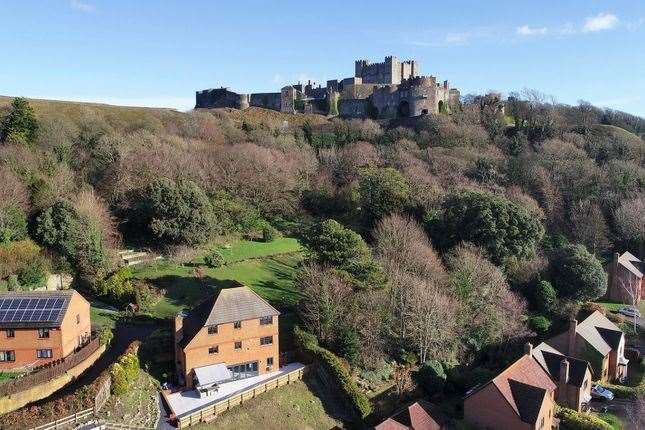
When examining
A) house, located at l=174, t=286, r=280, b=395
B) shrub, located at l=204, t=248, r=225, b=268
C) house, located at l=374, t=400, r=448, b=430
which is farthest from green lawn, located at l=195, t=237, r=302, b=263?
house, located at l=374, t=400, r=448, b=430

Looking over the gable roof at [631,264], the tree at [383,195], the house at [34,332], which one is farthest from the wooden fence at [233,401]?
the gable roof at [631,264]

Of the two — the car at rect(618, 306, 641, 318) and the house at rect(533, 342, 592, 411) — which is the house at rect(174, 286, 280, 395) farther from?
the car at rect(618, 306, 641, 318)

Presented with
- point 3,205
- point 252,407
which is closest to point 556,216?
point 252,407

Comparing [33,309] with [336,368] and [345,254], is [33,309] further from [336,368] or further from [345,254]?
[345,254]

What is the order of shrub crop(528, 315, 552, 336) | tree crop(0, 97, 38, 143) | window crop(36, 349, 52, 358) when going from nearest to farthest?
window crop(36, 349, 52, 358)
shrub crop(528, 315, 552, 336)
tree crop(0, 97, 38, 143)

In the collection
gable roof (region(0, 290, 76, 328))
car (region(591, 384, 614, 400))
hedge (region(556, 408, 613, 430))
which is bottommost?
car (region(591, 384, 614, 400))

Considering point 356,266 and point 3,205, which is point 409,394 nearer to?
point 356,266
